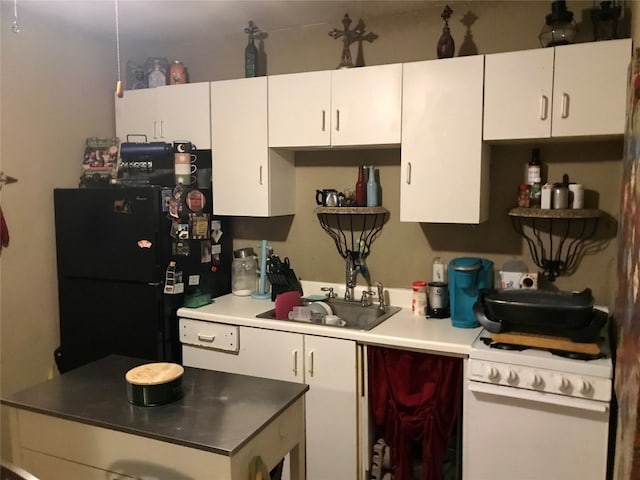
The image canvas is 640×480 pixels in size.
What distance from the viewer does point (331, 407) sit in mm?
2551

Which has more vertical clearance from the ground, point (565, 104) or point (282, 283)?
point (565, 104)

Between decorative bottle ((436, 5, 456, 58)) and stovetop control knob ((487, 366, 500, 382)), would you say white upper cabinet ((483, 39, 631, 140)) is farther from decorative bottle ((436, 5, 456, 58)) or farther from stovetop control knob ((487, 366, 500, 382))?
stovetop control knob ((487, 366, 500, 382))

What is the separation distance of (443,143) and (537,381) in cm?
114

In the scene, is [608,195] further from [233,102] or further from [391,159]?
[233,102]

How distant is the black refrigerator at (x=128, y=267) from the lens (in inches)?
110

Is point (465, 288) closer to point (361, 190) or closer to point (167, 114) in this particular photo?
point (361, 190)

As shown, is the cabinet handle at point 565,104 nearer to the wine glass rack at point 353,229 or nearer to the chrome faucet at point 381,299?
the wine glass rack at point 353,229

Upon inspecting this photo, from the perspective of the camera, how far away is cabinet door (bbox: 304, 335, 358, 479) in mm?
2504

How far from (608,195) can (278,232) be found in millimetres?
1816

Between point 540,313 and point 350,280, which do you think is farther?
point 350,280

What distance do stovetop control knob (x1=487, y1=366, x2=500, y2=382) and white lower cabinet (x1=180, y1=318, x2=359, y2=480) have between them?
61cm

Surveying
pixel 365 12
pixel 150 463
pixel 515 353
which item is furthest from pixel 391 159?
pixel 150 463

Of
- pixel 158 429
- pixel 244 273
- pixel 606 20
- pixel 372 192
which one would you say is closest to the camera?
pixel 158 429

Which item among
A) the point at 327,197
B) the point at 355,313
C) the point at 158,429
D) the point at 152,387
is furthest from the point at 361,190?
the point at 158,429
